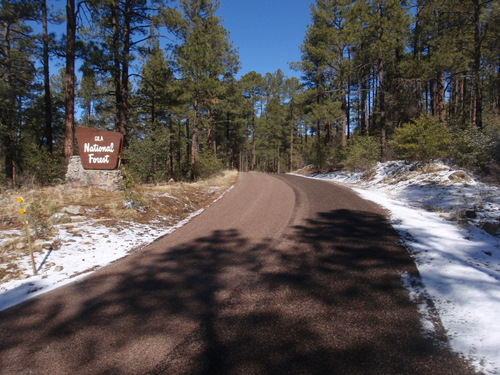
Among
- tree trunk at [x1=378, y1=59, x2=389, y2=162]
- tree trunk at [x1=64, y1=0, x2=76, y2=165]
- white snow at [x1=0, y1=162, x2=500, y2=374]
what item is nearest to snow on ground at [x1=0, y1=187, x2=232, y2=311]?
white snow at [x1=0, y1=162, x2=500, y2=374]

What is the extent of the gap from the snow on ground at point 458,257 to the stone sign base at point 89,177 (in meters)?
8.21

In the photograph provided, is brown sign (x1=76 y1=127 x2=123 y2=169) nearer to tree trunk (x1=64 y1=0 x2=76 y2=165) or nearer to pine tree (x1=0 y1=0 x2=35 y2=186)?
tree trunk (x1=64 y1=0 x2=76 y2=165)

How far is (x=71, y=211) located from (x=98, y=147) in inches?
107

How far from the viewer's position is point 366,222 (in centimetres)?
577

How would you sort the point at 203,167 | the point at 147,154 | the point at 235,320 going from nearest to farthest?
the point at 235,320, the point at 147,154, the point at 203,167

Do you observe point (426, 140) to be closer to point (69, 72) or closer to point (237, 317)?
point (237, 317)

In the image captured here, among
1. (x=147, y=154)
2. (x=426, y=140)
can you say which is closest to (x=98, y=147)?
(x=147, y=154)

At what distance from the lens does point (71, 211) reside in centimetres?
620

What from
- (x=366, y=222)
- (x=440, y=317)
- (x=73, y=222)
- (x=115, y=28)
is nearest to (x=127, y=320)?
(x=440, y=317)

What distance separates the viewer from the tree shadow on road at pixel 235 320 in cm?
209

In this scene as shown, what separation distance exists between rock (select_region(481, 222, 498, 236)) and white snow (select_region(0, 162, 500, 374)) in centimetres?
14

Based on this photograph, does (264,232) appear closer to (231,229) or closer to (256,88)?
(231,229)

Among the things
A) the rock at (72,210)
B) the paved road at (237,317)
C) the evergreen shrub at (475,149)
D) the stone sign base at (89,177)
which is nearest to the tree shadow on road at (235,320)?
the paved road at (237,317)

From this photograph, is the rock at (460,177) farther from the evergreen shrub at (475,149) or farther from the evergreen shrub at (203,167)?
the evergreen shrub at (203,167)
